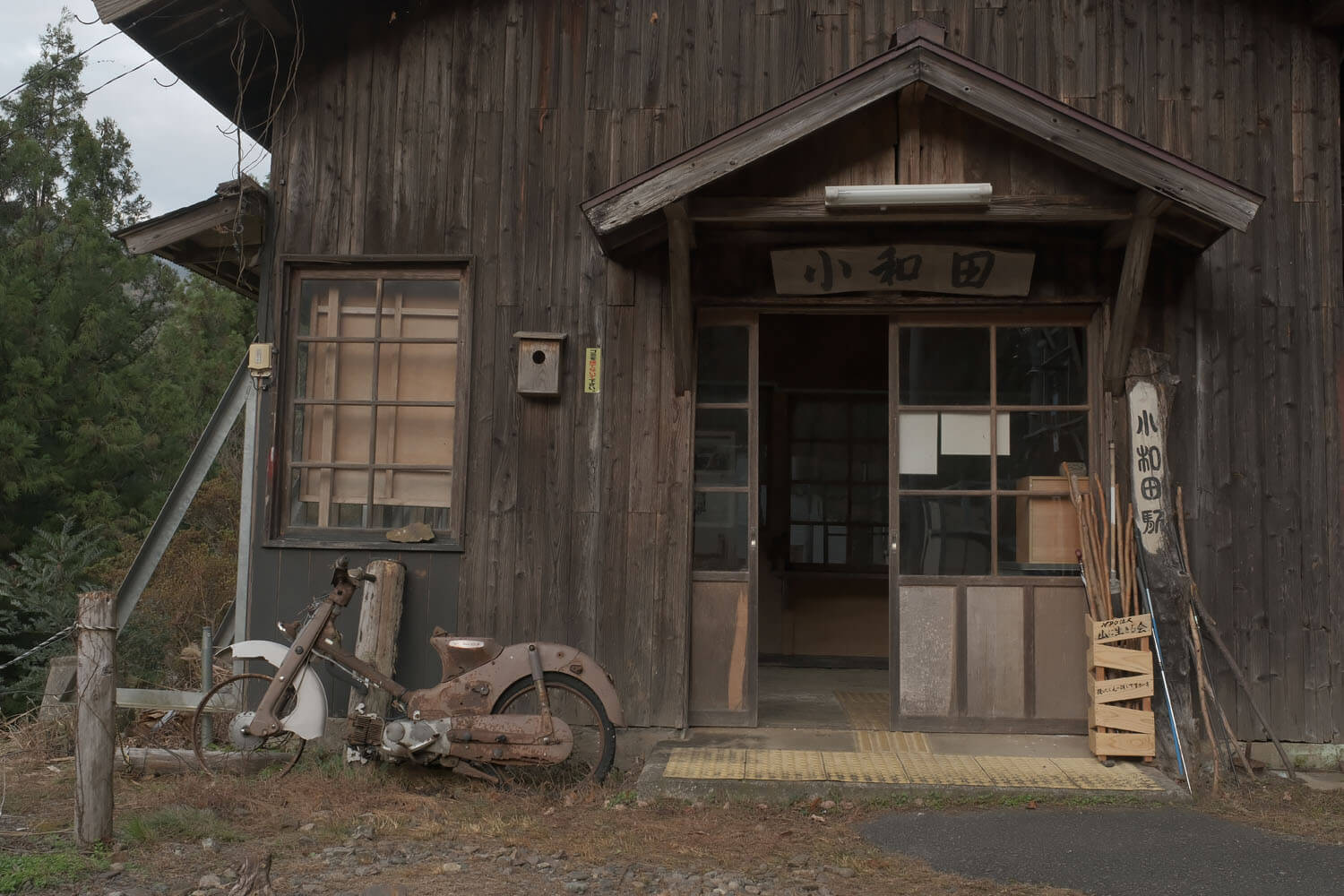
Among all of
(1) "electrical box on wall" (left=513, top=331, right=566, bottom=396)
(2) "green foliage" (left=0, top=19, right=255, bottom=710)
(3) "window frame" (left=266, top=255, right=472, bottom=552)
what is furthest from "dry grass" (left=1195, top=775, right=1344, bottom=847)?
(2) "green foliage" (left=0, top=19, right=255, bottom=710)

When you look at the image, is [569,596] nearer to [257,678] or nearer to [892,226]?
[257,678]

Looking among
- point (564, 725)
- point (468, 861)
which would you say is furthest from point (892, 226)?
point (468, 861)

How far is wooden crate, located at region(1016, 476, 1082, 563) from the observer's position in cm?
594

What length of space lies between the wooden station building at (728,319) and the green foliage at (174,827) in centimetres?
166

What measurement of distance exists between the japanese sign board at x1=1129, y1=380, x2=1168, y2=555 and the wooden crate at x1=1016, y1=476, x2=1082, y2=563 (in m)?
0.39

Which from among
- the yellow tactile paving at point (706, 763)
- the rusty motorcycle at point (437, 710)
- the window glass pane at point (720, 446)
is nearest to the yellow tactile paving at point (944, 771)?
the yellow tactile paving at point (706, 763)

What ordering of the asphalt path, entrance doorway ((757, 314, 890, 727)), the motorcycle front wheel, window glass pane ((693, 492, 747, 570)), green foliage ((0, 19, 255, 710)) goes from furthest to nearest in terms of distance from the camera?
green foliage ((0, 19, 255, 710)), entrance doorway ((757, 314, 890, 727)), window glass pane ((693, 492, 747, 570)), the motorcycle front wheel, the asphalt path

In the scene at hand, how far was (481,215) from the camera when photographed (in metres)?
6.21

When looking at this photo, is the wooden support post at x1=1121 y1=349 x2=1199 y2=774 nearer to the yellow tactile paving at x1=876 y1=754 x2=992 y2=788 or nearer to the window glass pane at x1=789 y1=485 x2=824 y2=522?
the yellow tactile paving at x1=876 y1=754 x2=992 y2=788

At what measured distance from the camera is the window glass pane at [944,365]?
6055mm

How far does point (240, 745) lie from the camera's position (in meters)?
5.40

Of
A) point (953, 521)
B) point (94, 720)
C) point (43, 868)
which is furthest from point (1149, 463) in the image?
point (43, 868)

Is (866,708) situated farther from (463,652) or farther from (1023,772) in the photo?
(463,652)

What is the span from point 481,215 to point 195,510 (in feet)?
31.6
